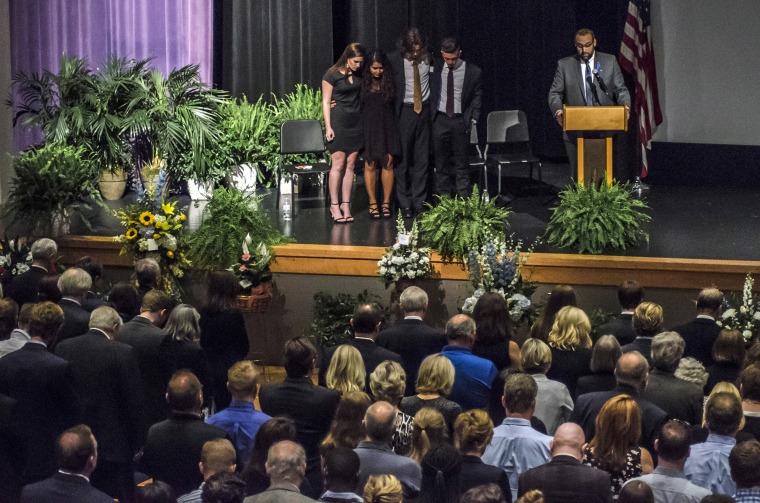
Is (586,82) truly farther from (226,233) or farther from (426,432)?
(426,432)

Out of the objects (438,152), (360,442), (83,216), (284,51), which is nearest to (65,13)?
(284,51)

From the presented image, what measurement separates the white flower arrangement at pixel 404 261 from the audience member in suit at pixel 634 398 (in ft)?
11.1

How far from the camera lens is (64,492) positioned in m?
4.41

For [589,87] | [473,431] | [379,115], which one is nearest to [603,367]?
[473,431]

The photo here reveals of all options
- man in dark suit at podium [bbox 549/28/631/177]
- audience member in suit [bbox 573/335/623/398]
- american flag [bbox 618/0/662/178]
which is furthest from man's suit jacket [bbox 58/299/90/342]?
american flag [bbox 618/0/662/178]

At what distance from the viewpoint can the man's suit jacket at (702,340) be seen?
654 cm

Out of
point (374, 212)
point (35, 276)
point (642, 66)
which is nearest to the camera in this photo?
point (35, 276)

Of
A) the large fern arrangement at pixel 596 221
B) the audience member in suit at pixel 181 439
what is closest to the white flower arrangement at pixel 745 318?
the large fern arrangement at pixel 596 221

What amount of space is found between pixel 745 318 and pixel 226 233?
3.71 metres

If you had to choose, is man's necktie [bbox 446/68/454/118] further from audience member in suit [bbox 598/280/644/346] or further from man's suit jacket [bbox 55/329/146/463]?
man's suit jacket [bbox 55/329/146/463]

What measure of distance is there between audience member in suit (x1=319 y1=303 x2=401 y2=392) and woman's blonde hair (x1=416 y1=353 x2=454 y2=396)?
690 mm

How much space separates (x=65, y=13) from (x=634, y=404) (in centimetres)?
992

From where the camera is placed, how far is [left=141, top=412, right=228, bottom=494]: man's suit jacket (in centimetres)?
491

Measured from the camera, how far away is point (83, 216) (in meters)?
9.79
